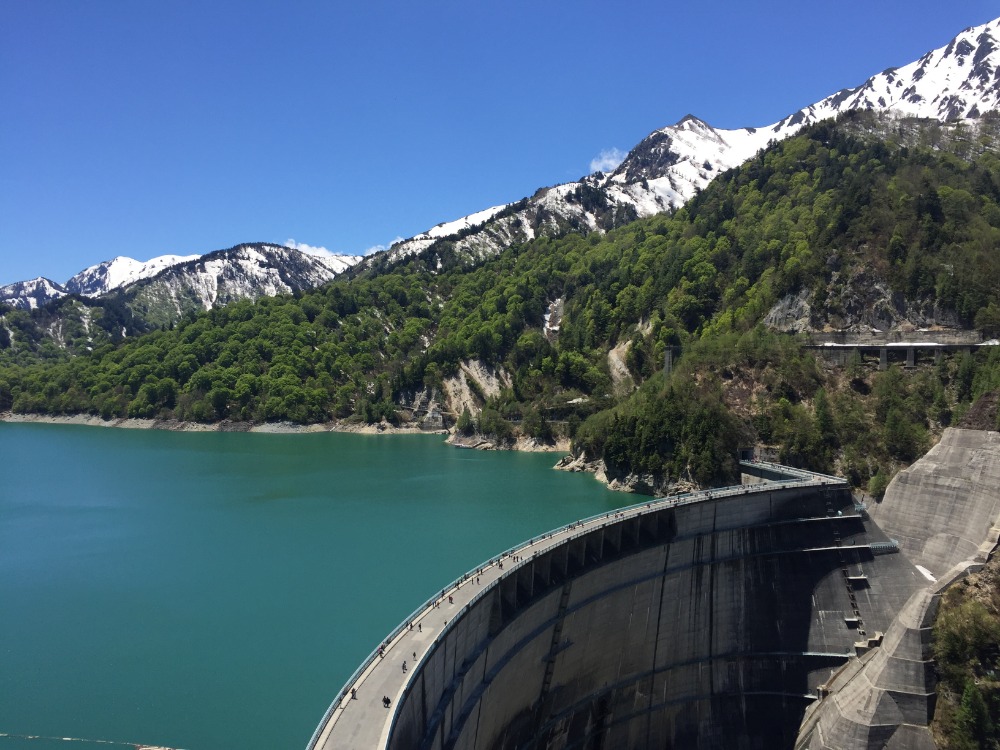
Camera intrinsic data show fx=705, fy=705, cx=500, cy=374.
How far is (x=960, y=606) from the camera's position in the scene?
86.7 ft

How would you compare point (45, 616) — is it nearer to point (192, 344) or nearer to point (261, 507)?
point (261, 507)

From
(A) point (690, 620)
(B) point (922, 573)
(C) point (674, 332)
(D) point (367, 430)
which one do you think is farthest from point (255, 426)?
(B) point (922, 573)

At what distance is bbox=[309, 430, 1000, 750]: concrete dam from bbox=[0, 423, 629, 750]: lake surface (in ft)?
24.5

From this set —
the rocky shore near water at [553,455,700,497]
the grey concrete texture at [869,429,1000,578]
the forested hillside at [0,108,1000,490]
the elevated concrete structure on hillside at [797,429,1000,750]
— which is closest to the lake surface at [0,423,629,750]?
the rocky shore near water at [553,455,700,497]

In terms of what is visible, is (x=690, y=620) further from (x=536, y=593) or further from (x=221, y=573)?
(x=221, y=573)

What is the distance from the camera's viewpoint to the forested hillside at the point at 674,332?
59.3 metres

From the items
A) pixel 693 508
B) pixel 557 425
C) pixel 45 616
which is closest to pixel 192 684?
pixel 45 616

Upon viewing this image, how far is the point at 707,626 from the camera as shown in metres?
32.5

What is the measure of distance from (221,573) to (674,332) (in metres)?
62.4

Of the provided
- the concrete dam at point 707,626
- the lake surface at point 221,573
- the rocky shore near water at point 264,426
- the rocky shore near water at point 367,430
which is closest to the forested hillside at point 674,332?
the rocky shore near water at point 367,430

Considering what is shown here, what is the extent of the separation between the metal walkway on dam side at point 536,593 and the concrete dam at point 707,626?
0.10 meters

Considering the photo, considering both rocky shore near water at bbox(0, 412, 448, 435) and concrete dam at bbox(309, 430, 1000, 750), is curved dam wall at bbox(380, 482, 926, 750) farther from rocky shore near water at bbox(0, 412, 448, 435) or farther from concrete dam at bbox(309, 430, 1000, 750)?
rocky shore near water at bbox(0, 412, 448, 435)

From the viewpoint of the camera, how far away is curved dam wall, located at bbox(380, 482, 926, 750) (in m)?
25.9

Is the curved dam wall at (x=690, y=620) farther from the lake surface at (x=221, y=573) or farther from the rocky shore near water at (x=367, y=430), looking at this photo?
the rocky shore near water at (x=367, y=430)
